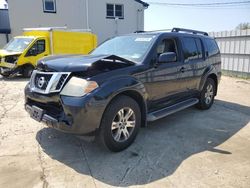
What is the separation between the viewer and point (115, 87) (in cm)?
366

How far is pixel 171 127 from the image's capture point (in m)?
5.08

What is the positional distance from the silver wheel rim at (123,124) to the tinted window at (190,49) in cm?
211

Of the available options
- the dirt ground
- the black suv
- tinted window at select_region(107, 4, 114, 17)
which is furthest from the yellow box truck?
the black suv

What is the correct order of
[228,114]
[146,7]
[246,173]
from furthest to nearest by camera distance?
[146,7] → [228,114] → [246,173]

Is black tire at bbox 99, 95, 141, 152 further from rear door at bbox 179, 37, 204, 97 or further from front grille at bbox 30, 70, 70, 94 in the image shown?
rear door at bbox 179, 37, 204, 97

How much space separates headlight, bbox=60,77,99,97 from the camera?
3.44 m

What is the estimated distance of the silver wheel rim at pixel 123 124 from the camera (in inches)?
151

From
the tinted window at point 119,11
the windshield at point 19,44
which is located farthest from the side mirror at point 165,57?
the tinted window at point 119,11

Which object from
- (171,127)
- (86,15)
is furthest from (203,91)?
(86,15)

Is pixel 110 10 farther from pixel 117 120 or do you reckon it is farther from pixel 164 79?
pixel 117 120

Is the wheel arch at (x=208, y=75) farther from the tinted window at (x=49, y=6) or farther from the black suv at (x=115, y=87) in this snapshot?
the tinted window at (x=49, y=6)

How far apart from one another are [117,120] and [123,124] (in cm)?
14

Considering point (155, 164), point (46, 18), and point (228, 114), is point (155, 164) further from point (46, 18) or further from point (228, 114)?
point (46, 18)

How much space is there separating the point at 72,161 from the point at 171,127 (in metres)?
2.22
